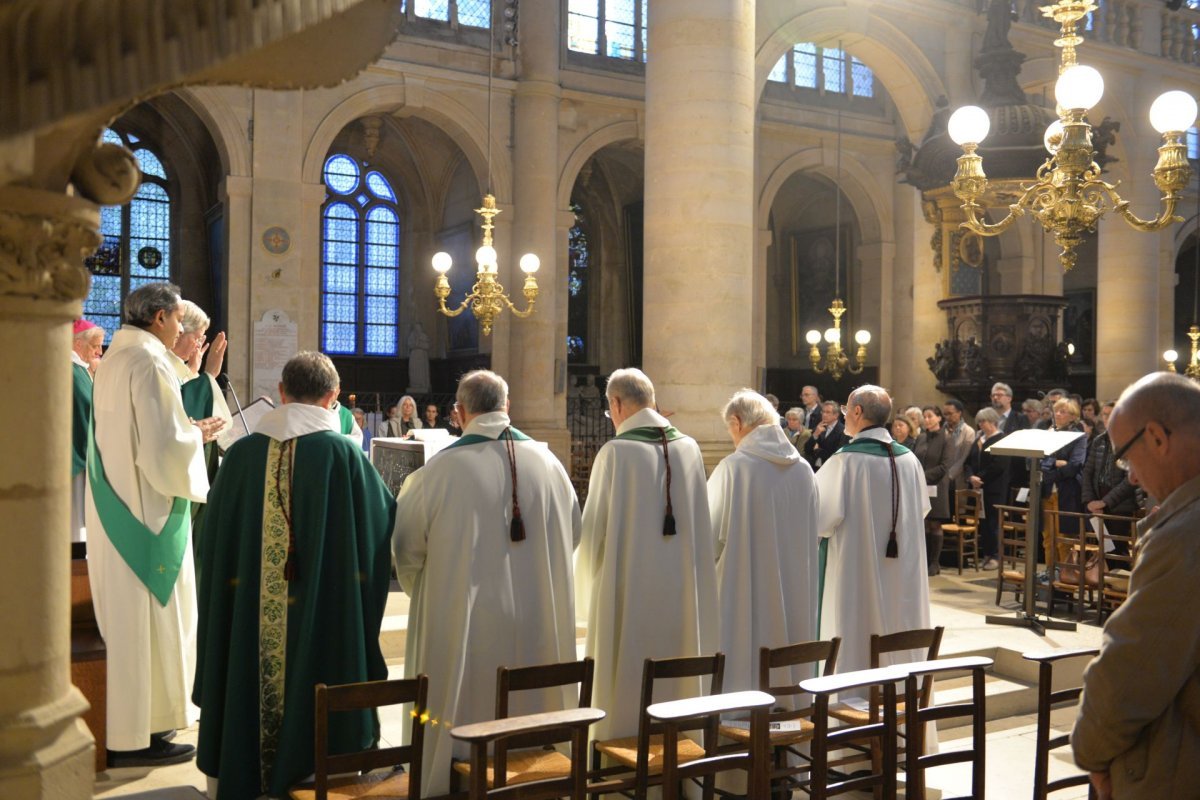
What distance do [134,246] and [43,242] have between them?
19687 millimetres

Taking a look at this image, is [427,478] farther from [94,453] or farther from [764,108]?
[764,108]

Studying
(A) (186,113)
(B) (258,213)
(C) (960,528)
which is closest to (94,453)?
(C) (960,528)

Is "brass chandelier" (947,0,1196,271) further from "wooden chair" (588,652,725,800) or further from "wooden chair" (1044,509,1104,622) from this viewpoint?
"wooden chair" (588,652,725,800)

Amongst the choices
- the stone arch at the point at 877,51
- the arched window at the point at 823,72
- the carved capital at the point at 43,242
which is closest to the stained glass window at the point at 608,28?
the arched window at the point at 823,72

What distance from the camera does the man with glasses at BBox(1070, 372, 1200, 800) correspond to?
2484 millimetres

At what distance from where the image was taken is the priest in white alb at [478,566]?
432 centimetres

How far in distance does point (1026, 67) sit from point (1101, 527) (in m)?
13.2

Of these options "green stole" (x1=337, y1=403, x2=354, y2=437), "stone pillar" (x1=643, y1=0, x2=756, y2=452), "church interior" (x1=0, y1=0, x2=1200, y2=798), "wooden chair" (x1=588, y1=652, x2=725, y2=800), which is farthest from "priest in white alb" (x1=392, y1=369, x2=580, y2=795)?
"stone pillar" (x1=643, y1=0, x2=756, y2=452)

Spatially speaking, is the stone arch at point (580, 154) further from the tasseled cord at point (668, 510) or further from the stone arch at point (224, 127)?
the tasseled cord at point (668, 510)

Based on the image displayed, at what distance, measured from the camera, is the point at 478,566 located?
438cm

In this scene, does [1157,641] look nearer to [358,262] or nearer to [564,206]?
[564,206]

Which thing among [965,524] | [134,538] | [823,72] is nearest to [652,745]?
[134,538]

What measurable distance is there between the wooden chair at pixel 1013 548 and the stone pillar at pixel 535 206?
7.16 m

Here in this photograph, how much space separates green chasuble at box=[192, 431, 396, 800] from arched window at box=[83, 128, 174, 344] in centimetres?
1692
